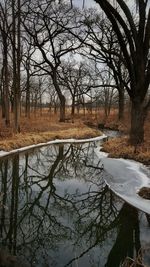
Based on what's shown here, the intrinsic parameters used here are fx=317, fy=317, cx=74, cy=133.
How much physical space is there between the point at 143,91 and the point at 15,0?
1017 cm

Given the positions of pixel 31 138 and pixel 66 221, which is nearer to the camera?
pixel 66 221

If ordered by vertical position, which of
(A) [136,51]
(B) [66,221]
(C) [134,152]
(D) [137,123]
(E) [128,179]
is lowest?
(B) [66,221]

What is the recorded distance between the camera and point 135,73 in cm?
1454

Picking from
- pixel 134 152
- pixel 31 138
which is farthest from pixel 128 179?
pixel 31 138

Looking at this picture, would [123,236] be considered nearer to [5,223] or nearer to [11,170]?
[5,223]

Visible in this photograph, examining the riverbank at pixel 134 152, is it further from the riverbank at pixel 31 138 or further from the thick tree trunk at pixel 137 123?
the riverbank at pixel 31 138

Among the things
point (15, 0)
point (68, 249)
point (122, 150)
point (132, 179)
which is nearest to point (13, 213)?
point (68, 249)

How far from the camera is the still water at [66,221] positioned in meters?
5.76

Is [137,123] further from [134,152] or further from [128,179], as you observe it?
[128,179]

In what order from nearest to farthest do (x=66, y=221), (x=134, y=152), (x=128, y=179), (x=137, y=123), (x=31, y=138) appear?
Answer: (x=66, y=221) → (x=128, y=179) → (x=134, y=152) → (x=137, y=123) → (x=31, y=138)

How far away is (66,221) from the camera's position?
24.3 feet

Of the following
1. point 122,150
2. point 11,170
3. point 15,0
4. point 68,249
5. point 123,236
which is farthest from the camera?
point 15,0

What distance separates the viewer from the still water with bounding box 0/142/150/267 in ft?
18.9

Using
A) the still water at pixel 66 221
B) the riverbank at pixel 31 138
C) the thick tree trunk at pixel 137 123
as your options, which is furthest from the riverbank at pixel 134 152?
the riverbank at pixel 31 138
